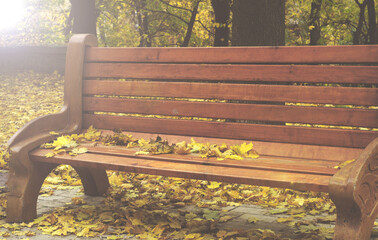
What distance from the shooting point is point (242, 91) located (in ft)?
12.0

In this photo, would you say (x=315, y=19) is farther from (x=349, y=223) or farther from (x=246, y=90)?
(x=349, y=223)

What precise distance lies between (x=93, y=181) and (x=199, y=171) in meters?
1.69

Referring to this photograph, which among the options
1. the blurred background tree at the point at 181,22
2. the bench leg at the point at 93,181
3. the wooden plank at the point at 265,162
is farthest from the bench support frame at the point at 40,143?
the blurred background tree at the point at 181,22

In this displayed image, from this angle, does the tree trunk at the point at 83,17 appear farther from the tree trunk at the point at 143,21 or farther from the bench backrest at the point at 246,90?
the bench backrest at the point at 246,90

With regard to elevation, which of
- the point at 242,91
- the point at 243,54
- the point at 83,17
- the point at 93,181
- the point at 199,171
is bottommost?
the point at 93,181

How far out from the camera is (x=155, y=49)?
399 cm

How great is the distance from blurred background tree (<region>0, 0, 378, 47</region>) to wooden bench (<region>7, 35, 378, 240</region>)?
4.99 meters

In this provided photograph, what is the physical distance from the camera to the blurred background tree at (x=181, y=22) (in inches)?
529

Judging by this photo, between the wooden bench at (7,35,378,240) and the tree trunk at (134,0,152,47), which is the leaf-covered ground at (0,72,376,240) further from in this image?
the tree trunk at (134,0,152,47)

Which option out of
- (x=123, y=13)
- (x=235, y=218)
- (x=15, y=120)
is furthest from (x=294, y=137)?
(x=123, y=13)

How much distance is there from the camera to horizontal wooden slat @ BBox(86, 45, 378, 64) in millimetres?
3336

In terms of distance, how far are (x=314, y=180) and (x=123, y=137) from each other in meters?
1.66

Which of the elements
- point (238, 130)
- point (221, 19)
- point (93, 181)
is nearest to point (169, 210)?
point (93, 181)

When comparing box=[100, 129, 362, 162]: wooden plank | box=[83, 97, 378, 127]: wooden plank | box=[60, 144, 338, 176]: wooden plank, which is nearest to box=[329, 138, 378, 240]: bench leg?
box=[60, 144, 338, 176]: wooden plank
